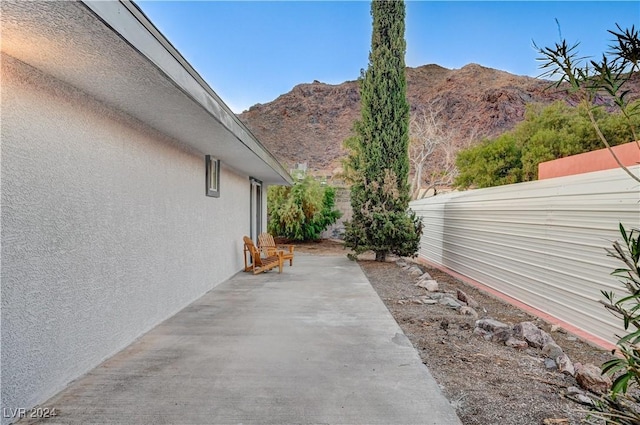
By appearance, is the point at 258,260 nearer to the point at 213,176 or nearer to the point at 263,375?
the point at 213,176

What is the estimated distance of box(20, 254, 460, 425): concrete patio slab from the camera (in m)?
2.56

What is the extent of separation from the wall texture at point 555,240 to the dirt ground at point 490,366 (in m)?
0.41

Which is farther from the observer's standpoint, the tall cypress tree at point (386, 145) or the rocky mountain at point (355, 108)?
the rocky mountain at point (355, 108)

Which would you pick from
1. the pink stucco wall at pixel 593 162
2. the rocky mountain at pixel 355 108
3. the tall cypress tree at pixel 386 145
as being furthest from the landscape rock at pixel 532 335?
the rocky mountain at pixel 355 108

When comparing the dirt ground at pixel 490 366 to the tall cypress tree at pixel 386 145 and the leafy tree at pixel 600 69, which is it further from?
the tall cypress tree at pixel 386 145

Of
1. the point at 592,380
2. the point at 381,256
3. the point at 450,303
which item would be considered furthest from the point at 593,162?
the point at 381,256

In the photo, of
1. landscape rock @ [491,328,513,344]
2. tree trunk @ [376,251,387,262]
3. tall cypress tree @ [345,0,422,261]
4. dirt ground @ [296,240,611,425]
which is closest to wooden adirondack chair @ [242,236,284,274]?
tall cypress tree @ [345,0,422,261]

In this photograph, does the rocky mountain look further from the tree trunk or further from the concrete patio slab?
the concrete patio slab

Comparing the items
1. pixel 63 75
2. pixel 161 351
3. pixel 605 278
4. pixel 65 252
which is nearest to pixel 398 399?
pixel 161 351

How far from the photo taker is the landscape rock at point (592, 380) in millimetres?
2902

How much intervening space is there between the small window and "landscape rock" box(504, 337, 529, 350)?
5.22 m

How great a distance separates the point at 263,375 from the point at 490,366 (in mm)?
2152

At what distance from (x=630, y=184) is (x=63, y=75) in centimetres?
557

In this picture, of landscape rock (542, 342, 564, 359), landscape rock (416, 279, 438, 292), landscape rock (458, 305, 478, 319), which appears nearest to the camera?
landscape rock (542, 342, 564, 359)
